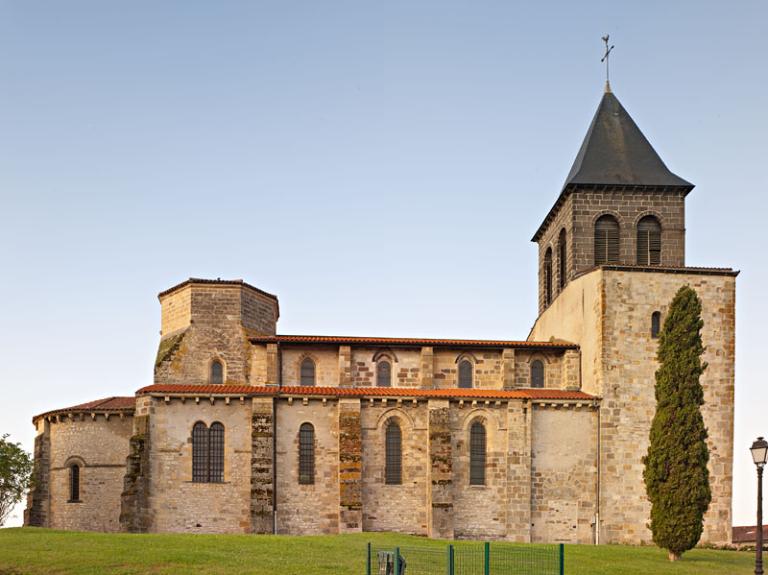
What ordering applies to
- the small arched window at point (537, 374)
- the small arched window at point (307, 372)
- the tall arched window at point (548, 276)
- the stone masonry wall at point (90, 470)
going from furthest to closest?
the tall arched window at point (548, 276) → the small arched window at point (537, 374) → the small arched window at point (307, 372) → the stone masonry wall at point (90, 470)

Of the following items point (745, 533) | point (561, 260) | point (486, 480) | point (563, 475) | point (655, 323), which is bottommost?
point (745, 533)

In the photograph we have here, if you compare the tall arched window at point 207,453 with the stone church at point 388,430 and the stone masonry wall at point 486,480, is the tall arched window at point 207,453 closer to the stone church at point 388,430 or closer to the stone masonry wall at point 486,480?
→ the stone church at point 388,430

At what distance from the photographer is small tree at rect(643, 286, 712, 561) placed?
3441 centimetres

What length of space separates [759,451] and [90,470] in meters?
28.8

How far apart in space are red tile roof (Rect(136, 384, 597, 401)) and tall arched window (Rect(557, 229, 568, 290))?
706cm

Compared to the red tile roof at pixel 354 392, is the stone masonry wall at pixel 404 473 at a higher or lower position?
lower

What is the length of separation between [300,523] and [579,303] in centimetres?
1608

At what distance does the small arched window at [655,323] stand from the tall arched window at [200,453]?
19.8 meters

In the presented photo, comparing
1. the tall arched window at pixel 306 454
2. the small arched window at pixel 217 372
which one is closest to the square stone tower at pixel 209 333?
the small arched window at pixel 217 372

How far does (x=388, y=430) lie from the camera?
40.3 metres

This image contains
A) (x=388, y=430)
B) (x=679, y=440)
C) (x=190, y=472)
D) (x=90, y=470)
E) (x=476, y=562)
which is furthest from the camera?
(x=90, y=470)

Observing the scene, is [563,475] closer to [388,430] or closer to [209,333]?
[388,430]

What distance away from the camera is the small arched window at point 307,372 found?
4222cm

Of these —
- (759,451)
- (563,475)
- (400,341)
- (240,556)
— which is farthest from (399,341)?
(759,451)
